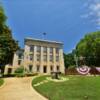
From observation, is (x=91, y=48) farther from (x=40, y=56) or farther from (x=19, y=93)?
(x=19, y=93)

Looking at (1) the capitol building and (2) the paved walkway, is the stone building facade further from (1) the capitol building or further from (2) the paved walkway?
(2) the paved walkway

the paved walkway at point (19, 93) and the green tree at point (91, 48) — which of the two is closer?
the paved walkway at point (19, 93)

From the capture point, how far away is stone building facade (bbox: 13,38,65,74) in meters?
59.0

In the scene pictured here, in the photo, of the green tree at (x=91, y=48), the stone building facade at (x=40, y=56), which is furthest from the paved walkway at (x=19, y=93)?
the green tree at (x=91, y=48)

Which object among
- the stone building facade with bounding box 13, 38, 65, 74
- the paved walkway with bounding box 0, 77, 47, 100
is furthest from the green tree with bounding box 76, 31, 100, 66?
the paved walkway with bounding box 0, 77, 47, 100

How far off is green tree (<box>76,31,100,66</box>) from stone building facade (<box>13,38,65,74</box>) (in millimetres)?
6133

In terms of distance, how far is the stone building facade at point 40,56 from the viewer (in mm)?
59000

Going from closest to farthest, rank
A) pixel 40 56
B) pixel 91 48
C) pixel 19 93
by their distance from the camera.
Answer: pixel 19 93
pixel 91 48
pixel 40 56

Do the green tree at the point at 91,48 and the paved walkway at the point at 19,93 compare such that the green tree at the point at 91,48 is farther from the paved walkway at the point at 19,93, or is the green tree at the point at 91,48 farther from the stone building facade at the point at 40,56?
the paved walkway at the point at 19,93

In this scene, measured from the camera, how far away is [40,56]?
2381 inches

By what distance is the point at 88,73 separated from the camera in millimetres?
32500

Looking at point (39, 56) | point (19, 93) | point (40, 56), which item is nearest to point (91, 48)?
point (40, 56)

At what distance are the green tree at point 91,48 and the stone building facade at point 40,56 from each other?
6.13m

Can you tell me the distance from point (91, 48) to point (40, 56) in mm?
13625
